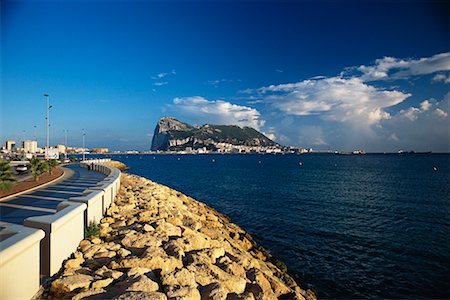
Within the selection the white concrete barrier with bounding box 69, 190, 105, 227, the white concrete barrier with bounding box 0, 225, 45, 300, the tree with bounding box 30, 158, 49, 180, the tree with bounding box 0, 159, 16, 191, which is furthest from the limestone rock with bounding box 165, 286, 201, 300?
the tree with bounding box 30, 158, 49, 180

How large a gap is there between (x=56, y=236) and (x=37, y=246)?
89 centimetres

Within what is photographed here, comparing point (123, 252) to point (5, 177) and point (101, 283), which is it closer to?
point (101, 283)

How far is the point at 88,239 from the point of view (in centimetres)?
736

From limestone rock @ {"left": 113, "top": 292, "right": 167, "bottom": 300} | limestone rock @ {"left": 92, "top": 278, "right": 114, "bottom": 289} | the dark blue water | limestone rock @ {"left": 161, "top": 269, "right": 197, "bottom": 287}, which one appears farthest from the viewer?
the dark blue water

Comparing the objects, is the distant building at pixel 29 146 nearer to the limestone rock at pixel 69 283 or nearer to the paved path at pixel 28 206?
the paved path at pixel 28 206

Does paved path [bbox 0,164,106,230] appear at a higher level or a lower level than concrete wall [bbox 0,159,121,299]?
lower

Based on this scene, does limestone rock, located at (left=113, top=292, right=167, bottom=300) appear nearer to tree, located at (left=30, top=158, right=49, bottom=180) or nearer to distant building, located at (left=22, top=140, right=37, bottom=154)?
tree, located at (left=30, top=158, right=49, bottom=180)

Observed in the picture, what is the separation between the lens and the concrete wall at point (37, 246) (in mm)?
3949

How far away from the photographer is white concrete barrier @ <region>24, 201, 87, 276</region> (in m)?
5.31

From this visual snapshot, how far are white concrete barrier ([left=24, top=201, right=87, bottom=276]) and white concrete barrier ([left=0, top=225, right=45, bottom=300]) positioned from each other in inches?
21.9

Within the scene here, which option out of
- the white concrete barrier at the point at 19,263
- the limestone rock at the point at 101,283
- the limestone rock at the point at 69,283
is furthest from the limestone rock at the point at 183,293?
the white concrete barrier at the point at 19,263

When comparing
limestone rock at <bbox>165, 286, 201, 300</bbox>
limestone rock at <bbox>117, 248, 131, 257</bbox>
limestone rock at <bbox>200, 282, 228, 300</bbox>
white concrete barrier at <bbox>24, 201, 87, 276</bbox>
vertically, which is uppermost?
white concrete barrier at <bbox>24, 201, 87, 276</bbox>

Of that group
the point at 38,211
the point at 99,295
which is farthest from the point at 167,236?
the point at 38,211

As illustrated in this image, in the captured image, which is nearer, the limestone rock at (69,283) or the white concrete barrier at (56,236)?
the limestone rock at (69,283)
